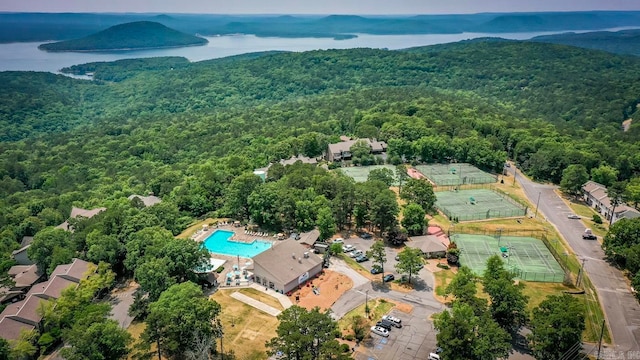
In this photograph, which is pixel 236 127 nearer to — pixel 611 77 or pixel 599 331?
pixel 599 331

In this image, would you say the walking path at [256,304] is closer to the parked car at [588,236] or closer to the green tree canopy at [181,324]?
the green tree canopy at [181,324]

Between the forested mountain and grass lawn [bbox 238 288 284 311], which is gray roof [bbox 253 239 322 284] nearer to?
grass lawn [bbox 238 288 284 311]

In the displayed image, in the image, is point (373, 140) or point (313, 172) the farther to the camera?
point (373, 140)

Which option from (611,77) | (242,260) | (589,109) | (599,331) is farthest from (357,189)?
(611,77)

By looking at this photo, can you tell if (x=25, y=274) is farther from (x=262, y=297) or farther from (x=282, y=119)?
(x=282, y=119)

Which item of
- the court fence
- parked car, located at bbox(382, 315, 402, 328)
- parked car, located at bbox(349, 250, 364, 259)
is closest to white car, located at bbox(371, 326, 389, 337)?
parked car, located at bbox(382, 315, 402, 328)

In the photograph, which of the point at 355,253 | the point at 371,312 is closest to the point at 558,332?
the point at 371,312
